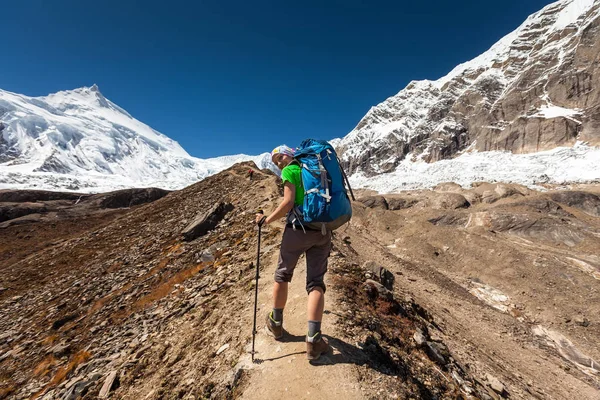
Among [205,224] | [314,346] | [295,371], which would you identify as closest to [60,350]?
[205,224]

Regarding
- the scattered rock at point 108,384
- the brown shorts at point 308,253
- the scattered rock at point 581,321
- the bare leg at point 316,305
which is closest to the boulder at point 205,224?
the scattered rock at point 108,384

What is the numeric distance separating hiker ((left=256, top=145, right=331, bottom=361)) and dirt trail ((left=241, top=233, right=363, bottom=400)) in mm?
196

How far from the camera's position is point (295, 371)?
13.8 ft

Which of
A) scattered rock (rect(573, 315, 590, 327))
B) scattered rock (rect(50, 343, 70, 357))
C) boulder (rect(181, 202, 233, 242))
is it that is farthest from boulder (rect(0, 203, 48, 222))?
scattered rock (rect(573, 315, 590, 327))

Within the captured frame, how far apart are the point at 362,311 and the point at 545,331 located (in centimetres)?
2118

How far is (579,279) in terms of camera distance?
24.7 m

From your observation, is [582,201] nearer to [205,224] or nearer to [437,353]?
[437,353]

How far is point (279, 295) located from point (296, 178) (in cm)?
200

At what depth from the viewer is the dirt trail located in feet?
12.8

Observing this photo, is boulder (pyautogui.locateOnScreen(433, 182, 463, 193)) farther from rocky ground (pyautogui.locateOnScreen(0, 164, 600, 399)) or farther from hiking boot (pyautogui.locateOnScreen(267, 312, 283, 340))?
hiking boot (pyautogui.locateOnScreen(267, 312, 283, 340))

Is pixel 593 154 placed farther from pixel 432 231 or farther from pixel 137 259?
pixel 137 259

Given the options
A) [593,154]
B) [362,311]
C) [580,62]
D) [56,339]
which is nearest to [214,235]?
[56,339]

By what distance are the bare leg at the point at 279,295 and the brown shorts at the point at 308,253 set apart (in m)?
0.10

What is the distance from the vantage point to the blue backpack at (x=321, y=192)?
14.5 ft
